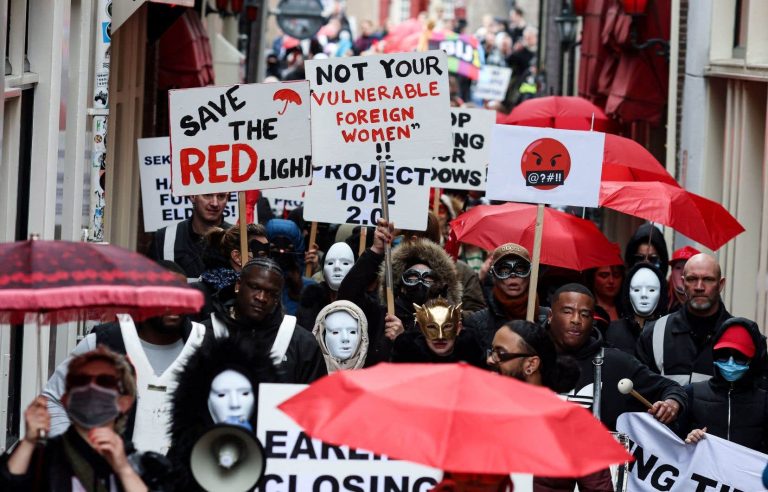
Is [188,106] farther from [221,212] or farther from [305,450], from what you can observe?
[305,450]

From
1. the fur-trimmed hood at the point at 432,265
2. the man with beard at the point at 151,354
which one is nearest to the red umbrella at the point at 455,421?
the man with beard at the point at 151,354

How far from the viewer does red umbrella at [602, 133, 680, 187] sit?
12914 mm

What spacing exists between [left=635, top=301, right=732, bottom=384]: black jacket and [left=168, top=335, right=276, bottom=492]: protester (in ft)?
11.9

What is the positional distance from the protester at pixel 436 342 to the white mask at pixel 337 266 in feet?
7.06

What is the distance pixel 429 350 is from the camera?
820 cm

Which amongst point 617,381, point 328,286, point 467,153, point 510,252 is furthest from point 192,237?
point 467,153

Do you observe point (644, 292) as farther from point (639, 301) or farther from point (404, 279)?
point (404, 279)

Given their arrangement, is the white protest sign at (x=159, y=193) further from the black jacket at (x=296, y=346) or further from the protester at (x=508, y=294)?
the black jacket at (x=296, y=346)

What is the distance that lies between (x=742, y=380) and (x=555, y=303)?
0.99 meters

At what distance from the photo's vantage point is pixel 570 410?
5.82 m

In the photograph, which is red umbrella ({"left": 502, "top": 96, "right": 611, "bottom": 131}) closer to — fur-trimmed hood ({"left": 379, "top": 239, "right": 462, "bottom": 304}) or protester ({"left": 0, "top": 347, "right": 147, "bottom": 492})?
fur-trimmed hood ({"left": 379, "top": 239, "right": 462, "bottom": 304})

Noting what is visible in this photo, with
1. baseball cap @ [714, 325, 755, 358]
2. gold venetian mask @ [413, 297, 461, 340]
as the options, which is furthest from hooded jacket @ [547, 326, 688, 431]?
gold venetian mask @ [413, 297, 461, 340]

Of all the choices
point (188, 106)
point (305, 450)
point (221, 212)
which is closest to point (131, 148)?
point (221, 212)

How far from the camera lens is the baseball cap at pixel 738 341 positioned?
852 cm
